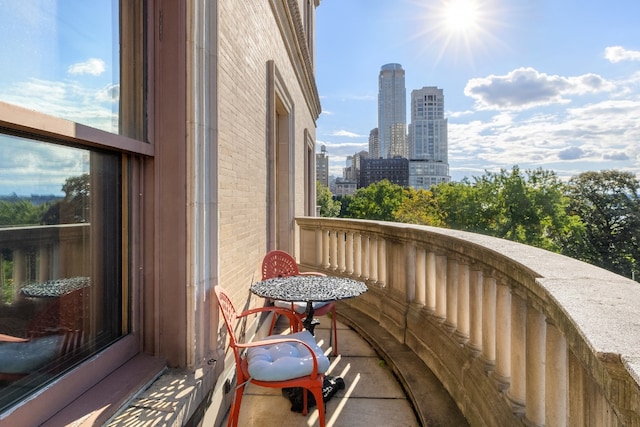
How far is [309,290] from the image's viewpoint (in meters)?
3.08

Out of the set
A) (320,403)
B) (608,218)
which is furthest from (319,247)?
(608,218)

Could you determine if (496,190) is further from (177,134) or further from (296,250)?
(177,134)

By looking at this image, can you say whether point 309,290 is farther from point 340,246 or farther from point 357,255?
point 340,246

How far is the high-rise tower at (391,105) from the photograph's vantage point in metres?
168

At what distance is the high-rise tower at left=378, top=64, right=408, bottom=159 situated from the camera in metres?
168

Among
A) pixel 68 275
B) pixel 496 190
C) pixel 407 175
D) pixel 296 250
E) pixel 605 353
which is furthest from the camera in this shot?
pixel 407 175

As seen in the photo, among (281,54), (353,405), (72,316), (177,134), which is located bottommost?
(353,405)

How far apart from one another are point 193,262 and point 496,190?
4107 centimetres

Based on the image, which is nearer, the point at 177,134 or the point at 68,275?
the point at 68,275

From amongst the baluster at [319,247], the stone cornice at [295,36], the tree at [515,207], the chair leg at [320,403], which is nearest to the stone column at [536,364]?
the chair leg at [320,403]

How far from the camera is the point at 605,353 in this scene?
2.62ft

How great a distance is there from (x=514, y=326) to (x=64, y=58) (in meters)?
2.43

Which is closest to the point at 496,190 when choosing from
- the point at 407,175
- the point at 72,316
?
the point at 72,316

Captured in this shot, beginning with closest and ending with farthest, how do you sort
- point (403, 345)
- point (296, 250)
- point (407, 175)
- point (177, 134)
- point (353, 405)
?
point (177, 134)
point (353, 405)
point (403, 345)
point (296, 250)
point (407, 175)
